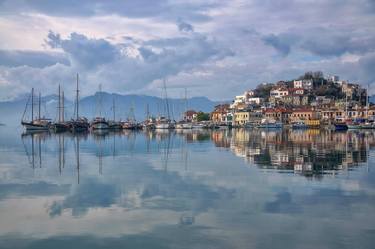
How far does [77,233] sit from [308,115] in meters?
138

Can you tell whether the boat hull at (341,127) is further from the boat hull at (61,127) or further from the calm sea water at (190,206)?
the calm sea water at (190,206)

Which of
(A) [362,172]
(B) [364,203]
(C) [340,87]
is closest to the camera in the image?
(B) [364,203]

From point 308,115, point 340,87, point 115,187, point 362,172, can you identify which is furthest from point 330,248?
point 340,87

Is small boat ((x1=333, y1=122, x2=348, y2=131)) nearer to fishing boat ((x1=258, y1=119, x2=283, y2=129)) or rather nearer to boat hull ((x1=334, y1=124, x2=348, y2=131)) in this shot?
boat hull ((x1=334, y1=124, x2=348, y2=131))

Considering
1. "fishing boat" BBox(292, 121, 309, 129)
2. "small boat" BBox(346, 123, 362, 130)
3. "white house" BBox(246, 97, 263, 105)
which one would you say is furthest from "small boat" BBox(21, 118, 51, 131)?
"white house" BBox(246, 97, 263, 105)

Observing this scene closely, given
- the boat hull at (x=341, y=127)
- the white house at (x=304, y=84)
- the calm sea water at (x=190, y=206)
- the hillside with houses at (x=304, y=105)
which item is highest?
the white house at (x=304, y=84)

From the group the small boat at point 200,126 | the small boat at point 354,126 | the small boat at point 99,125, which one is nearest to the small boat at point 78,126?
the small boat at point 99,125

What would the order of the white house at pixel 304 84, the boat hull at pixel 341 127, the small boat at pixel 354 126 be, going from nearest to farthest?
the boat hull at pixel 341 127, the small boat at pixel 354 126, the white house at pixel 304 84

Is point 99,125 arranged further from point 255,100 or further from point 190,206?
point 190,206

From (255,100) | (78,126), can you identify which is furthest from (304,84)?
(78,126)

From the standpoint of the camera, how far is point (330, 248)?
1210 centimetres

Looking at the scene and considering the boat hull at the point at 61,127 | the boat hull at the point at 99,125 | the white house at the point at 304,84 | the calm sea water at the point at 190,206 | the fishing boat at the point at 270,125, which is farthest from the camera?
the white house at the point at 304,84

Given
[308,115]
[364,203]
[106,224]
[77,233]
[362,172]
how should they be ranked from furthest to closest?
[308,115] < [362,172] < [364,203] < [106,224] < [77,233]

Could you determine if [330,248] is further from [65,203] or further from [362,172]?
[362,172]
